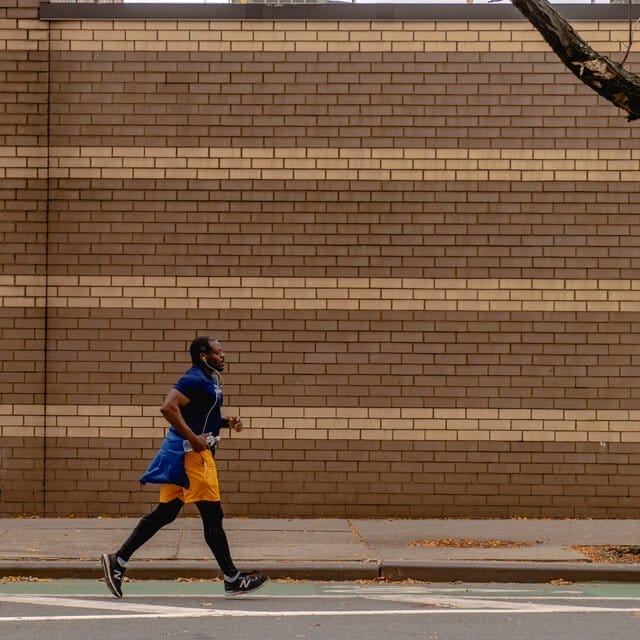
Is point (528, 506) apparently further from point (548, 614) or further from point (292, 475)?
point (548, 614)

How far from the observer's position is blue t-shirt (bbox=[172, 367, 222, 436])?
30.1 feet

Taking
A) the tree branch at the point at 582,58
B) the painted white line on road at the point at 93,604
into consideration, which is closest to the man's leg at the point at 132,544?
the painted white line on road at the point at 93,604

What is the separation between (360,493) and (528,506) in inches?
68.9

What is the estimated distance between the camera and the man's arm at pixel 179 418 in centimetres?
898

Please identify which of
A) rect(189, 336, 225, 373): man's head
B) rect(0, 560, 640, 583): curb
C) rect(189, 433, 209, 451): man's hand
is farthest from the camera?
rect(0, 560, 640, 583): curb

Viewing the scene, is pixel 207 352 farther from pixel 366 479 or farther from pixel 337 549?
pixel 366 479

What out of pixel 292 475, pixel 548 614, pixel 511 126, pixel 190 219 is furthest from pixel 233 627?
pixel 511 126

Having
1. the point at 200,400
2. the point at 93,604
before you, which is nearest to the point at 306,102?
the point at 200,400

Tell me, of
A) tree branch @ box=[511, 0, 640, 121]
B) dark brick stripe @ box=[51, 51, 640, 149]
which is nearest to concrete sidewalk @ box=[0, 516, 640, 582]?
tree branch @ box=[511, 0, 640, 121]

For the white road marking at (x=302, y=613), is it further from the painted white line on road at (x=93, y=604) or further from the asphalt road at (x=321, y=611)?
the painted white line on road at (x=93, y=604)

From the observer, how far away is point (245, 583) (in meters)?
9.05

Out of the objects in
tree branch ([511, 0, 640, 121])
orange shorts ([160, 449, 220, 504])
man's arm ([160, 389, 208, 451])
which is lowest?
orange shorts ([160, 449, 220, 504])

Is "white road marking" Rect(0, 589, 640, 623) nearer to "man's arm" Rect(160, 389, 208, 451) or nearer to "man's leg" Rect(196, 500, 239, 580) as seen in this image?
"man's leg" Rect(196, 500, 239, 580)

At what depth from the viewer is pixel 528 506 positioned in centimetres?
1342
